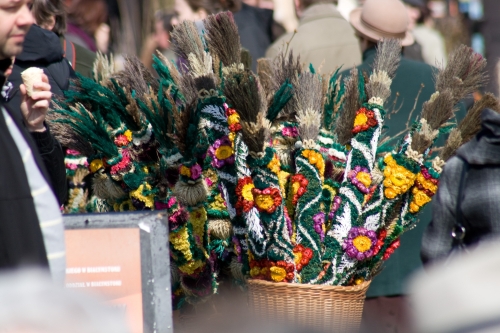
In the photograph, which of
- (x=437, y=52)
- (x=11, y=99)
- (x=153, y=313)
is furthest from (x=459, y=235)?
(x=437, y=52)

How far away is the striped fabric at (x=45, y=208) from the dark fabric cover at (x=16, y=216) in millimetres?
31

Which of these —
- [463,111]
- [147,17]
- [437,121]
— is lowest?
[147,17]

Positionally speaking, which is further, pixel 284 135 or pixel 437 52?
pixel 437 52

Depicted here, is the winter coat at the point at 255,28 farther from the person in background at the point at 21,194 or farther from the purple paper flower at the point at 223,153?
the person in background at the point at 21,194

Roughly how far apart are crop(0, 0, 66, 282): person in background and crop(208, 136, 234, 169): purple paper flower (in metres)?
0.62

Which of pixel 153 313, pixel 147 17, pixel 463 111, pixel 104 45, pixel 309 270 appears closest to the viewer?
pixel 153 313

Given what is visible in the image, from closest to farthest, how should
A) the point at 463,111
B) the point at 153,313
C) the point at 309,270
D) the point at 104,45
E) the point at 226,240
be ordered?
1. the point at 153,313
2. the point at 309,270
3. the point at 226,240
4. the point at 463,111
5. the point at 104,45

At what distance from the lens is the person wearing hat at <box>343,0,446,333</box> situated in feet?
11.1

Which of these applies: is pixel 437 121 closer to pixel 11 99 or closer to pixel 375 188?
pixel 375 188

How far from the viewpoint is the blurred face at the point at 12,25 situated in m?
1.97

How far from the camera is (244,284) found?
2705 mm

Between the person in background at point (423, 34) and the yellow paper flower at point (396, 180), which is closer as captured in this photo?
the yellow paper flower at point (396, 180)

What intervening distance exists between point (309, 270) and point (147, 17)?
6.83 metres

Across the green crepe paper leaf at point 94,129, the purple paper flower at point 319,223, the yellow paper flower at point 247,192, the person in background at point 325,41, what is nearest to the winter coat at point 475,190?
the purple paper flower at point 319,223
